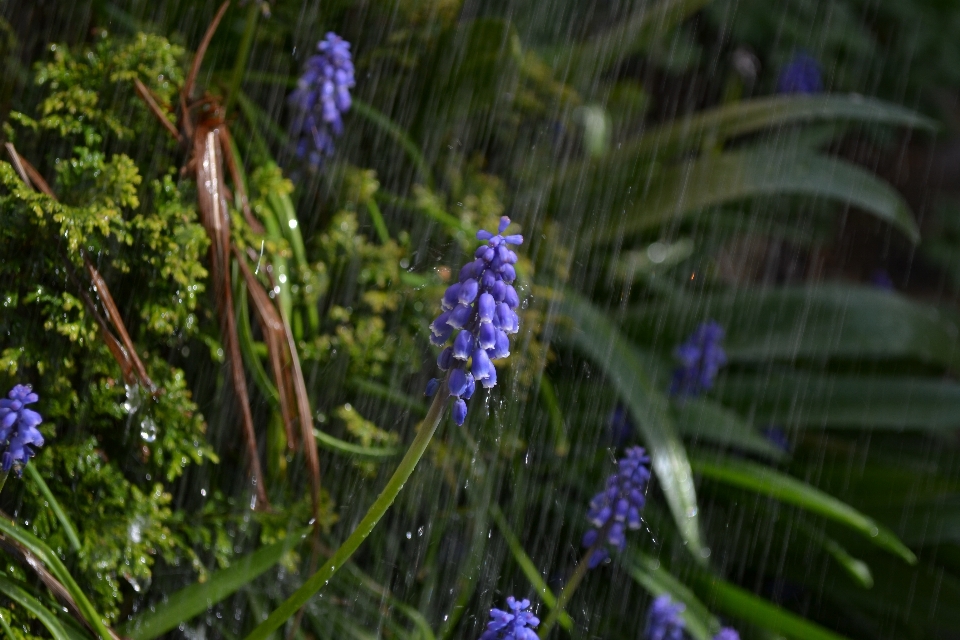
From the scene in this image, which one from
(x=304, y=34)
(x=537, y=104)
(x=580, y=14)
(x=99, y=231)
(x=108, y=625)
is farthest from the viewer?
(x=580, y=14)

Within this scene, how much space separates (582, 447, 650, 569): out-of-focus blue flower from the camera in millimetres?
1387

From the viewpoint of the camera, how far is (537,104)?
231cm

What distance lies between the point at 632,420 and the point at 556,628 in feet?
2.17

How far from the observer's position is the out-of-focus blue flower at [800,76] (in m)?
3.44

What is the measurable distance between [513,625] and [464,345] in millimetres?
385

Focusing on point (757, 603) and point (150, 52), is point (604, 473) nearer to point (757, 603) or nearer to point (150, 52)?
point (757, 603)

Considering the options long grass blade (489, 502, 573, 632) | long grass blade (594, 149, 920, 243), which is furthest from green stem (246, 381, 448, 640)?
long grass blade (594, 149, 920, 243)

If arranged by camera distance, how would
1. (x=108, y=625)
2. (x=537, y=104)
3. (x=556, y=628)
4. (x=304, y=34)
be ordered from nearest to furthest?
(x=108, y=625) → (x=556, y=628) → (x=304, y=34) → (x=537, y=104)

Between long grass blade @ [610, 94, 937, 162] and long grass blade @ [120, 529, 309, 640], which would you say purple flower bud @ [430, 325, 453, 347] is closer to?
long grass blade @ [120, 529, 309, 640]

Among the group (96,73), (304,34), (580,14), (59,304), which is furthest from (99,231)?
(580,14)

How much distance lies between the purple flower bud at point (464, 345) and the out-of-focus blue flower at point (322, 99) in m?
0.76

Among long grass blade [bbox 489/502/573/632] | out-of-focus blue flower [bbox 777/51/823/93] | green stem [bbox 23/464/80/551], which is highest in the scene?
out-of-focus blue flower [bbox 777/51/823/93]

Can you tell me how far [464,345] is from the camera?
98cm

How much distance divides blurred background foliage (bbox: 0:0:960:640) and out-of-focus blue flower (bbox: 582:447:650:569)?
0.08 metres
